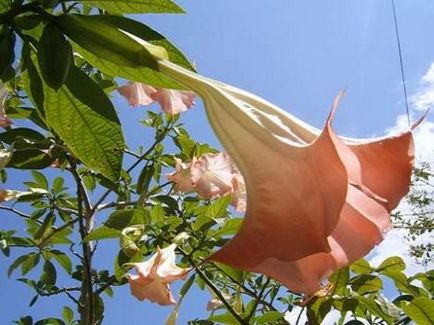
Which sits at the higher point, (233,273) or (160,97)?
(160,97)

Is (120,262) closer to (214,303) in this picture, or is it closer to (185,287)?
(185,287)

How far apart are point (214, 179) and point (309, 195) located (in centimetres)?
124

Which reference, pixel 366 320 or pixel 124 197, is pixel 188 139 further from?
pixel 366 320

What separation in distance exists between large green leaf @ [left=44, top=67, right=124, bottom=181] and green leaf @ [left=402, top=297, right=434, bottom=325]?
75 centimetres

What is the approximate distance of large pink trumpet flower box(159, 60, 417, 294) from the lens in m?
0.41

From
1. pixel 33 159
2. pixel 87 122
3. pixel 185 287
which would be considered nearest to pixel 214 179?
pixel 185 287

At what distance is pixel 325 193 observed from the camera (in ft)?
1.36

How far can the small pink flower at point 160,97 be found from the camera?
1.67 m

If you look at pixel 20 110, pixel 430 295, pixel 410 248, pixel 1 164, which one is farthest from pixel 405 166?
pixel 410 248

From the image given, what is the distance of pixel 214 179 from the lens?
1.66 m

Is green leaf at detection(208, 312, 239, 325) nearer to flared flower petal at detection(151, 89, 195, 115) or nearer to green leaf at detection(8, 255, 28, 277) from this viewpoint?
flared flower petal at detection(151, 89, 195, 115)

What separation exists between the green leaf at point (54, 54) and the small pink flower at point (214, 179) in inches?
40.7

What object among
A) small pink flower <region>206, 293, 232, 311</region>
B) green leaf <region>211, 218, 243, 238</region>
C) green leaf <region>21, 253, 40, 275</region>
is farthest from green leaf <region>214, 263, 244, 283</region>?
green leaf <region>21, 253, 40, 275</region>

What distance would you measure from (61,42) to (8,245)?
5.54 ft
